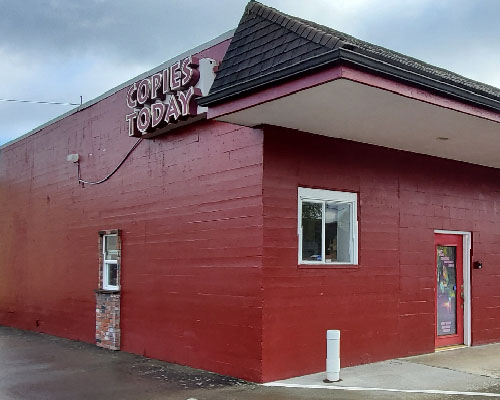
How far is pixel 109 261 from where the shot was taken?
12.9m

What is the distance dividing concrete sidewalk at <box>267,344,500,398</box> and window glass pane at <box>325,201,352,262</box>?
6.06 ft

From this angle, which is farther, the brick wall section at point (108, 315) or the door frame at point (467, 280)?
the door frame at point (467, 280)

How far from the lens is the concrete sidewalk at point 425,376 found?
870cm

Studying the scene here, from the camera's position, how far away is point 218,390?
8586 millimetres

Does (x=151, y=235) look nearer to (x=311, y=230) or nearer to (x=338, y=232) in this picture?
(x=311, y=230)

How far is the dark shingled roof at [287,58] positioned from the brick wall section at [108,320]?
542cm

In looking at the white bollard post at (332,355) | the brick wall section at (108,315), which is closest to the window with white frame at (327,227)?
the white bollard post at (332,355)

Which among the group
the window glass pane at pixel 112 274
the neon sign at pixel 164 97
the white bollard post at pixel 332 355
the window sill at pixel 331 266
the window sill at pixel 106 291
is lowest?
the white bollard post at pixel 332 355

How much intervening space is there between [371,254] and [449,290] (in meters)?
2.87

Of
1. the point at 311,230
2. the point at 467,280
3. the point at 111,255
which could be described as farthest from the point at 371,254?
the point at 111,255

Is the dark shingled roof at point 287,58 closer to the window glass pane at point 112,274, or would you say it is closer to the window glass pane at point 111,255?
the window glass pane at point 111,255

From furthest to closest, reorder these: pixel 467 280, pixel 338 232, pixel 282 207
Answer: pixel 467 280
pixel 338 232
pixel 282 207

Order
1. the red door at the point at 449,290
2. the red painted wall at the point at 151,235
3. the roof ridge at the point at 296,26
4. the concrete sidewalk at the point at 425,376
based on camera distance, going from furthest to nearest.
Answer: the red door at the point at 449,290, the red painted wall at the point at 151,235, the concrete sidewalk at the point at 425,376, the roof ridge at the point at 296,26

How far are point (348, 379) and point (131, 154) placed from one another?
6.15 meters
